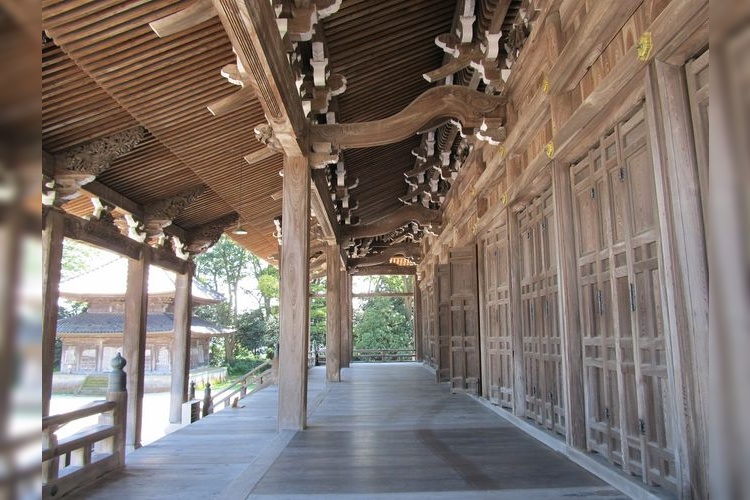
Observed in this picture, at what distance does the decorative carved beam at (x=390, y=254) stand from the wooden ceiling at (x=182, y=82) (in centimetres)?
547

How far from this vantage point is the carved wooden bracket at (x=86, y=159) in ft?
16.7

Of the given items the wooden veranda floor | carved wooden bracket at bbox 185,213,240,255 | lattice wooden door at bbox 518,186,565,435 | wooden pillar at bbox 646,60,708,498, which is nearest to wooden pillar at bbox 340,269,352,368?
carved wooden bracket at bbox 185,213,240,255

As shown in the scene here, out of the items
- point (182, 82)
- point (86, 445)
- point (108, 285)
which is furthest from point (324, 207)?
point (108, 285)

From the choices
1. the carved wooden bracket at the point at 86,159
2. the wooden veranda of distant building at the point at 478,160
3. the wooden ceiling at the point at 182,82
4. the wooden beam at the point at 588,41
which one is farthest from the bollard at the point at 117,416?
the wooden beam at the point at 588,41

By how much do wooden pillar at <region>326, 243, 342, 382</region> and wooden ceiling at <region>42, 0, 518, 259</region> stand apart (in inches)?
77.9

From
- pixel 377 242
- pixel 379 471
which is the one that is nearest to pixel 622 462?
pixel 379 471

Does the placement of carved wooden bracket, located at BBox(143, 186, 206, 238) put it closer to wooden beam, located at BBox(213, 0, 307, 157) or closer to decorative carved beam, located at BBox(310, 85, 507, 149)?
decorative carved beam, located at BBox(310, 85, 507, 149)

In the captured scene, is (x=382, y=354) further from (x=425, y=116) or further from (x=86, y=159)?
(x=425, y=116)

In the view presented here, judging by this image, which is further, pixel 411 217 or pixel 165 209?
pixel 411 217

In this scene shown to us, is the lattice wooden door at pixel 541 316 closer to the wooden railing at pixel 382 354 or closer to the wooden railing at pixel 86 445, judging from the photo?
the wooden railing at pixel 86 445

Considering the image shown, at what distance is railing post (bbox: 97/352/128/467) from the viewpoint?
3830 millimetres

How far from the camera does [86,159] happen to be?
16.7ft

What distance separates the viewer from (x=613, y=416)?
296 cm

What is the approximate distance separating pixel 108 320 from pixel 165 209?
1302cm
